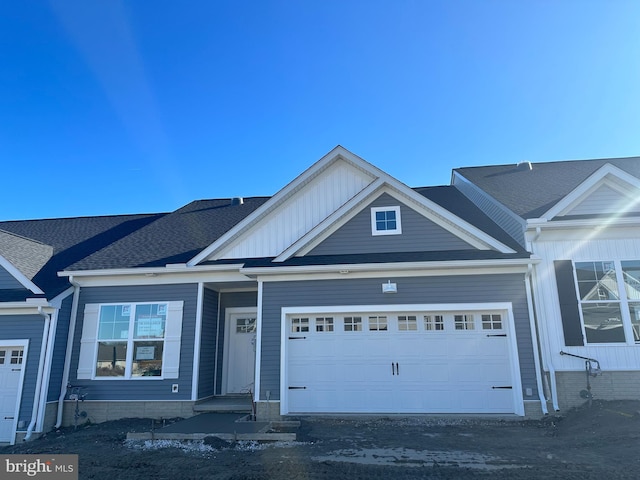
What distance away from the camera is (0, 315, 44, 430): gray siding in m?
9.77

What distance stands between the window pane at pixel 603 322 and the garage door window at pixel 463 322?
249cm

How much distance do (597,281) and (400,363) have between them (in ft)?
15.9

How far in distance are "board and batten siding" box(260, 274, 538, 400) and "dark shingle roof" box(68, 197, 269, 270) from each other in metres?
3.15

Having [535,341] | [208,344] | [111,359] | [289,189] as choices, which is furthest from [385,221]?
[111,359]

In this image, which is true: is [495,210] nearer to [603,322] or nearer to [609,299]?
[609,299]

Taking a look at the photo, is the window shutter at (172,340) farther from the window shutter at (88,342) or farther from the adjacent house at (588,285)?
the adjacent house at (588,285)

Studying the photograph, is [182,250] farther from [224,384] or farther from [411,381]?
[411,381]

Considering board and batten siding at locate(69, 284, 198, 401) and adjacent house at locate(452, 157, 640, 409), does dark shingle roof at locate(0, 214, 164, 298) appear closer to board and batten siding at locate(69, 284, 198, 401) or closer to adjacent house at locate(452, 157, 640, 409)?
board and batten siding at locate(69, 284, 198, 401)

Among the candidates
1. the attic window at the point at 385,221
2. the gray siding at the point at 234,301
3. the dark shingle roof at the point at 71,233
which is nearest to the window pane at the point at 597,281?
the attic window at the point at 385,221

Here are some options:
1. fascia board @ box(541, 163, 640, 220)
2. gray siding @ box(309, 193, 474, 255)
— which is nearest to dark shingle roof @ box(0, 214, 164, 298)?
gray siding @ box(309, 193, 474, 255)

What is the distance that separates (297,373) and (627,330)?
735 centimetres

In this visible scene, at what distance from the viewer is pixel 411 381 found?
9.08 metres

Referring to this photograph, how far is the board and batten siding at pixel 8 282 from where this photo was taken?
1086 cm

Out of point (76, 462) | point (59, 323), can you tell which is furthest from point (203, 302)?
point (76, 462)
